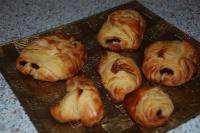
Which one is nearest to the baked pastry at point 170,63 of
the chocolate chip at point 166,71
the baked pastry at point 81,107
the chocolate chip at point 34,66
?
the chocolate chip at point 166,71

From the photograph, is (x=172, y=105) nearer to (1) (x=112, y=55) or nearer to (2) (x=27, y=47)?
(1) (x=112, y=55)

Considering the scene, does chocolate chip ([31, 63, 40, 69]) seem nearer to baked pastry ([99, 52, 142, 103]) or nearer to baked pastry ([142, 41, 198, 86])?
baked pastry ([99, 52, 142, 103])

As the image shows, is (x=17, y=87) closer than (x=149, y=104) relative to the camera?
No

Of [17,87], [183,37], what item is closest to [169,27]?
[183,37]

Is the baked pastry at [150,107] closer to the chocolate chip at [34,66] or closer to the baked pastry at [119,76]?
the baked pastry at [119,76]

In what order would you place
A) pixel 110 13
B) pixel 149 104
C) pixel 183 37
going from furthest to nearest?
pixel 110 13 < pixel 183 37 < pixel 149 104

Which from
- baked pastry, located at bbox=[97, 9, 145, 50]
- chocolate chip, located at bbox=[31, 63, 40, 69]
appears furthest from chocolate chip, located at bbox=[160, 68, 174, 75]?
chocolate chip, located at bbox=[31, 63, 40, 69]

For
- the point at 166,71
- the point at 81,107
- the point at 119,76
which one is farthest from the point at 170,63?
the point at 81,107
